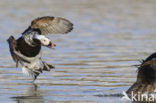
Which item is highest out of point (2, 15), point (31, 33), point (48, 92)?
point (31, 33)

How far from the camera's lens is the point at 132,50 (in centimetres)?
1547

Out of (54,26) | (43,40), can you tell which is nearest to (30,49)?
(43,40)

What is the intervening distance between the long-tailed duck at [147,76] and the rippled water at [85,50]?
1.33 ft

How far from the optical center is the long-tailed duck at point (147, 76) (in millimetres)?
9828

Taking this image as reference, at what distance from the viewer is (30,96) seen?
1070 centimetres

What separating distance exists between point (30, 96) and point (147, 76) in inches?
82.0

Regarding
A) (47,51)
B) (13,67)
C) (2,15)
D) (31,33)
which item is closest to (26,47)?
(31,33)

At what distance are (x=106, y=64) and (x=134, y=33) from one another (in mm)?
4932

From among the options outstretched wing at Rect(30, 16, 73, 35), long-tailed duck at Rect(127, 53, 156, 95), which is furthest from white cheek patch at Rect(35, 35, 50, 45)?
long-tailed duck at Rect(127, 53, 156, 95)

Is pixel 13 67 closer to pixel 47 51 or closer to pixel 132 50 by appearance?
pixel 47 51

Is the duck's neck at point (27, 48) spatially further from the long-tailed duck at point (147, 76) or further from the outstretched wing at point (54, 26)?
the long-tailed duck at point (147, 76)

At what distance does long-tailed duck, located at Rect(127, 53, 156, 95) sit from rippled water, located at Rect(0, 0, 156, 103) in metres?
0.40

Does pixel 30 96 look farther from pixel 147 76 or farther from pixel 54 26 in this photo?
pixel 54 26

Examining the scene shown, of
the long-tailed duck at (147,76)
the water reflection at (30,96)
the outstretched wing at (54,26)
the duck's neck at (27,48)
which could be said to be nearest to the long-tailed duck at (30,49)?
the duck's neck at (27,48)
